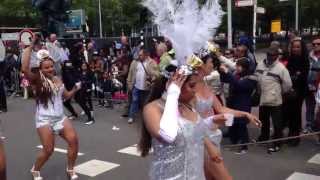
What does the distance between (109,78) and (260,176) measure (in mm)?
7583

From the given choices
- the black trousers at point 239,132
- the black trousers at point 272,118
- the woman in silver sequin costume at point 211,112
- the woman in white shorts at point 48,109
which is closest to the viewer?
the woman in silver sequin costume at point 211,112

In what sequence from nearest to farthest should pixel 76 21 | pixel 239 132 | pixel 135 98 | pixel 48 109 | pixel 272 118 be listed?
pixel 48 109 → pixel 272 118 → pixel 239 132 → pixel 135 98 → pixel 76 21

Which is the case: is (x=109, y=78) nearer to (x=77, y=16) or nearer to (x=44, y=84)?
(x=44, y=84)

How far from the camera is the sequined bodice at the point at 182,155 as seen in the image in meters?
2.97

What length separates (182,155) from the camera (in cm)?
300

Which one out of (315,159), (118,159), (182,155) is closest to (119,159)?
(118,159)

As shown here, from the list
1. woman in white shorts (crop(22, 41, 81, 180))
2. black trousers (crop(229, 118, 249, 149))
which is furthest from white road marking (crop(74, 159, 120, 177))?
black trousers (crop(229, 118, 249, 149))

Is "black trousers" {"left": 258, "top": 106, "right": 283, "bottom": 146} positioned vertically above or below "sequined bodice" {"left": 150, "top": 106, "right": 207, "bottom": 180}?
below

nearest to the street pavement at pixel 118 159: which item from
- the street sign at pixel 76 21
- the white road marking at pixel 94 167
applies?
the white road marking at pixel 94 167

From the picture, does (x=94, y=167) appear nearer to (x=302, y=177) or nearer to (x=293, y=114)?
(x=302, y=177)

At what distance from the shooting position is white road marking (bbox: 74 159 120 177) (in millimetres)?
6562

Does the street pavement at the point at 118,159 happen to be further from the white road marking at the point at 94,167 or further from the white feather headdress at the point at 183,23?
the white feather headdress at the point at 183,23

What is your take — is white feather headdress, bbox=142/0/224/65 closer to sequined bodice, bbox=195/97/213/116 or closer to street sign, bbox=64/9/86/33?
sequined bodice, bbox=195/97/213/116

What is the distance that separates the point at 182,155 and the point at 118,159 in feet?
14.2
